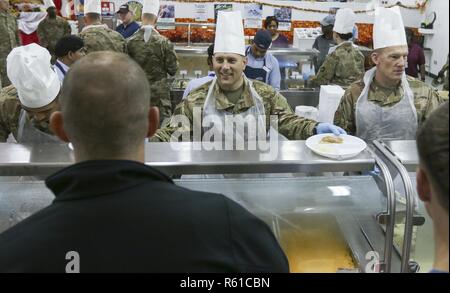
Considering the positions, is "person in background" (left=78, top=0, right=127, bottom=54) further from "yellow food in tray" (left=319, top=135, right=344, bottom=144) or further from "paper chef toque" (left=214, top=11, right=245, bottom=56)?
"yellow food in tray" (left=319, top=135, right=344, bottom=144)

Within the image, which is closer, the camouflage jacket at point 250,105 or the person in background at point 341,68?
the camouflage jacket at point 250,105

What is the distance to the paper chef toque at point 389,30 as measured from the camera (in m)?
2.49

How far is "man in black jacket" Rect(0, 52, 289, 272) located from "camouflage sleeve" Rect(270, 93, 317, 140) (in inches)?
47.4

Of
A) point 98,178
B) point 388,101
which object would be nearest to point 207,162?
point 98,178

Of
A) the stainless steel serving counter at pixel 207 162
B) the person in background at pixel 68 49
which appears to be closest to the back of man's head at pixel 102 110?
the stainless steel serving counter at pixel 207 162

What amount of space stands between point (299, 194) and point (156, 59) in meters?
2.67

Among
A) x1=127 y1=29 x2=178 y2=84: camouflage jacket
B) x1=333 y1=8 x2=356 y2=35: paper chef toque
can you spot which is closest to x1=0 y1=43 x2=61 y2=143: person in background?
x1=127 y1=29 x2=178 y2=84: camouflage jacket

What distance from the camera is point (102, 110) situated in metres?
0.94

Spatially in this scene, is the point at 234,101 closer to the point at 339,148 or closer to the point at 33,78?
the point at 339,148

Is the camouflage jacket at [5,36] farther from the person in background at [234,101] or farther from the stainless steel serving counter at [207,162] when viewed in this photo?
the stainless steel serving counter at [207,162]

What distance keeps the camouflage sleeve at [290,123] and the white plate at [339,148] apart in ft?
1.14

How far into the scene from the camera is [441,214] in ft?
2.19
